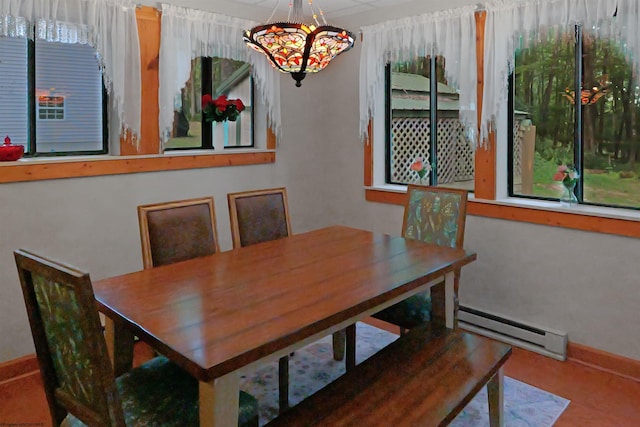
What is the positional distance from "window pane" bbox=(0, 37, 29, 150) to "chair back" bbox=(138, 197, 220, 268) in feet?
3.70

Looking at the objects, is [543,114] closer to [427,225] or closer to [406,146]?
[427,225]

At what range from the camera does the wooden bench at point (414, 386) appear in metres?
1.71

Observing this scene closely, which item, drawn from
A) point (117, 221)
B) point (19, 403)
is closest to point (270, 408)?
point (19, 403)

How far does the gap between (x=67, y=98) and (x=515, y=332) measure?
323 cm

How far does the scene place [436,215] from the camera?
3.14m

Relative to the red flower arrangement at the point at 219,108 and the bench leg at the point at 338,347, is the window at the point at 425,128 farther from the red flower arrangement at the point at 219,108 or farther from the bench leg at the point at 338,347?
the bench leg at the point at 338,347

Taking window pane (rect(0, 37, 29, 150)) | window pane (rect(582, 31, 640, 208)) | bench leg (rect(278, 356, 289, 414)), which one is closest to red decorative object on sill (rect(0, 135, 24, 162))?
window pane (rect(0, 37, 29, 150))

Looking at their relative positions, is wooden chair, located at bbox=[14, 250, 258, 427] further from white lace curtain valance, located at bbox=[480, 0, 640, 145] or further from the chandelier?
white lace curtain valance, located at bbox=[480, 0, 640, 145]

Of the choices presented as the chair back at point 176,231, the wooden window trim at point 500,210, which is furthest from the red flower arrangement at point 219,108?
the wooden window trim at point 500,210

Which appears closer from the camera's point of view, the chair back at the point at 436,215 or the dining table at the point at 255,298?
the dining table at the point at 255,298

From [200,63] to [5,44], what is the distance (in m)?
1.30

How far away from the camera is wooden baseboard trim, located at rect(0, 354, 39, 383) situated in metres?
2.91

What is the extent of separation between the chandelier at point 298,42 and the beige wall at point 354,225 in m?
1.66

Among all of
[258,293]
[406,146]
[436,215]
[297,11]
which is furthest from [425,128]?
[258,293]
